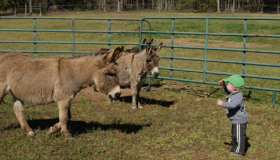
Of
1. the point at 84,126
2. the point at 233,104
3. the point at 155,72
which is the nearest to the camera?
the point at 233,104

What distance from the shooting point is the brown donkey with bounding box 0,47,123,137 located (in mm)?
5664

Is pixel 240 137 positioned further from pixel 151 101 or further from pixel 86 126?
pixel 151 101

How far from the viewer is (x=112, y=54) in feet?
18.4

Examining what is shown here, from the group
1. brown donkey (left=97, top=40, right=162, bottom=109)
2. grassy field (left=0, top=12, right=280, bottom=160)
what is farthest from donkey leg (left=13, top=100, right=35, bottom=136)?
brown donkey (left=97, top=40, right=162, bottom=109)

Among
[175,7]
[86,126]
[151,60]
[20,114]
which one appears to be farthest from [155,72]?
[175,7]

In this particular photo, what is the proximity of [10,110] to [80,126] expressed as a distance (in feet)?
7.15

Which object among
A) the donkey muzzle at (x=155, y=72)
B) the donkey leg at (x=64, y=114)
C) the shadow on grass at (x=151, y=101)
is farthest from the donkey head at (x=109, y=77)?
the shadow on grass at (x=151, y=101)

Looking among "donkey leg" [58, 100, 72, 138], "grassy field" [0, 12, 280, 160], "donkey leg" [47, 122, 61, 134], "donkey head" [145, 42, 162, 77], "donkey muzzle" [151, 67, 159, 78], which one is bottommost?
Answer: "grassy field" [0, 12, 280, 160]

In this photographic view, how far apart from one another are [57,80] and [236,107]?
10.9 feet

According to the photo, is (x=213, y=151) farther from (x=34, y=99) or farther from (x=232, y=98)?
(x=34, y=99)

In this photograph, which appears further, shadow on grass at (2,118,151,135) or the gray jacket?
shadow on grass at (2,118,151,135)

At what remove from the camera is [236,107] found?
5.30 m

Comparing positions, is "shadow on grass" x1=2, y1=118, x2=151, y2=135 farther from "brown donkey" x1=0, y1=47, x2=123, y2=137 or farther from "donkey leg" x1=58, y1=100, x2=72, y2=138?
"brown donkey" x1=0, y1=47, x2=123, y2=137

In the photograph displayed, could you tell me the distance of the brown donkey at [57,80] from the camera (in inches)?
223
